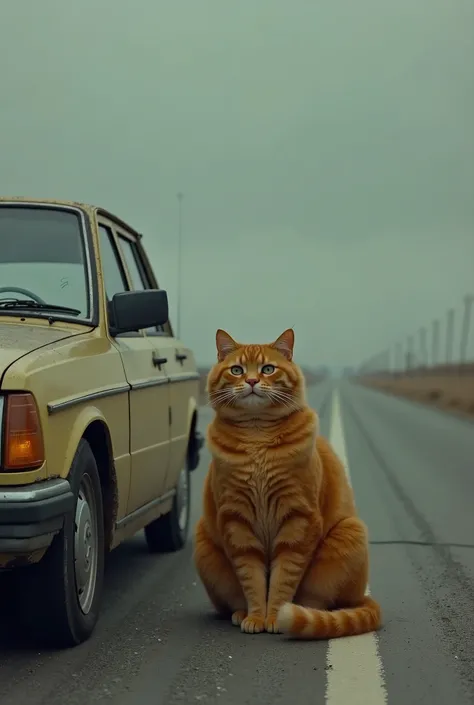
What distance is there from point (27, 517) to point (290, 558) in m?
1.47

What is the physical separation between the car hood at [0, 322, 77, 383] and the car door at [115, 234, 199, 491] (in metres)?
1.89

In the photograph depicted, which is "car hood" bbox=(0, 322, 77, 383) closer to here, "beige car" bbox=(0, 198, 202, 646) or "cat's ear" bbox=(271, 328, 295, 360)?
"beige car" bbox=(0, 198, 202, 646)

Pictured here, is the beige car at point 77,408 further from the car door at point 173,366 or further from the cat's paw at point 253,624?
the cat's paw at point 253,624

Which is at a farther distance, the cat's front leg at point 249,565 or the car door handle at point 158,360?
the car door handle at point 158,360

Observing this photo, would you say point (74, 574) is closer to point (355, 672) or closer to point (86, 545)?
point (86, 545)

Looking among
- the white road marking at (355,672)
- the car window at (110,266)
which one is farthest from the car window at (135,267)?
the white road marking at (355,672)

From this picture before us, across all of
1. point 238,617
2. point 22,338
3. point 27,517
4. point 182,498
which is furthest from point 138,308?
point 182,498

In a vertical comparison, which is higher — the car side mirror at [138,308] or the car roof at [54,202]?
the car roof at [54,202]

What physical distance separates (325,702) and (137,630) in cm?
161

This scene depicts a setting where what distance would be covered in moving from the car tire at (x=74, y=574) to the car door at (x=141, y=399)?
0.86m

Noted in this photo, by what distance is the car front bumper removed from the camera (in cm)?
460

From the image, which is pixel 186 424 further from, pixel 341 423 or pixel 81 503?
pixel 341 423

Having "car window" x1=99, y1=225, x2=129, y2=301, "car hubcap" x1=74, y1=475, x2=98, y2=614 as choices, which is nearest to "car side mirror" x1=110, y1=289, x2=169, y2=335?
"car window" x1=99, y1=225, x2=129, y2=301

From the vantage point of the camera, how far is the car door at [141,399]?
21.7 ft
